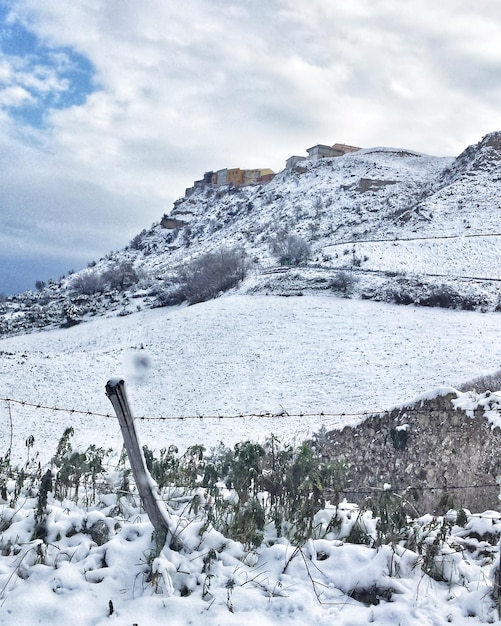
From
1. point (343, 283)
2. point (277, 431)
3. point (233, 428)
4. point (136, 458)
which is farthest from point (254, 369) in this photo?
point (136, 458)

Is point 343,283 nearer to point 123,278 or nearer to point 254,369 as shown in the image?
point 254,369

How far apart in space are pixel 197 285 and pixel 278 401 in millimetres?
24319

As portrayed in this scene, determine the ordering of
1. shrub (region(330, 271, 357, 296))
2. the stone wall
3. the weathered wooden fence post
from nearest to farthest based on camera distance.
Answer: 1. the weathered wooden fence post
2. the stone wall
3. shrub (region(330, 271, 357, 296))

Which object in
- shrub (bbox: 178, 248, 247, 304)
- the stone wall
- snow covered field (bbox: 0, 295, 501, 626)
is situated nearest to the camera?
snow covered field (bbox: 0, 295, 501, 626)

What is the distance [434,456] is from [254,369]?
15351 mm

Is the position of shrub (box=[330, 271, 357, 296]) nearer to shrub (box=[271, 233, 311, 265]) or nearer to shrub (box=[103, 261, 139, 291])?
shrub (box=[271, 233, 311, 265])

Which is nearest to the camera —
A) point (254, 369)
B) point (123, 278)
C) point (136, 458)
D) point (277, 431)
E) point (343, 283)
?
point (136, 458)

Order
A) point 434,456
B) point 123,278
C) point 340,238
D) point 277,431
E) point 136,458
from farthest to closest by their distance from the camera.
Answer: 1. point 340,238
2. point 123,278
3. point 277,431
4. point 434,456
5. point 136,458

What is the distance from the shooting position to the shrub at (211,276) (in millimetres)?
43188

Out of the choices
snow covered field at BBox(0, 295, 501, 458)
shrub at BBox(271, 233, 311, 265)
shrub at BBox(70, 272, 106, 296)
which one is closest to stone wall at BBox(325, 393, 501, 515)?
snow covered field at BBox(0, 295, 501, 458)

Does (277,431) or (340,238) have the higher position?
(340,238)

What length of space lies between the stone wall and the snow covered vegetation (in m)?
0.03

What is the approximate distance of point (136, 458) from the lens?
4656 mm

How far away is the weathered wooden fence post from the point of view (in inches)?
177
